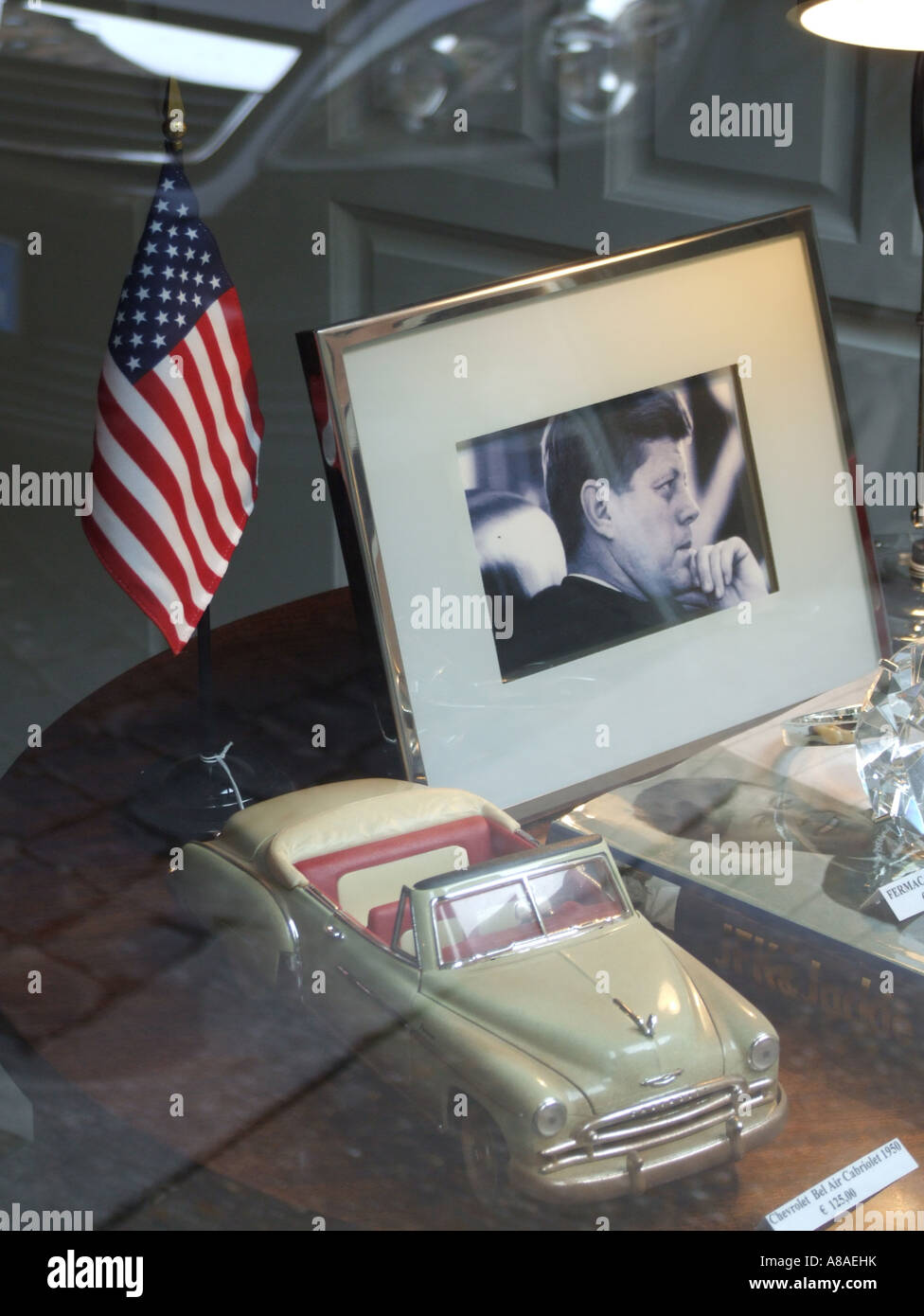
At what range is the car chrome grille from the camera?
442mm

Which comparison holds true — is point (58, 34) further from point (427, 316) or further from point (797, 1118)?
point (797, 1118)

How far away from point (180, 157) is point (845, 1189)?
58cm

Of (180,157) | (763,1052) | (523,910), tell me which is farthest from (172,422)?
(763,1052)

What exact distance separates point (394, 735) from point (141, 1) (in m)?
0.41

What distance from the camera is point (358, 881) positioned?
569 millimetres

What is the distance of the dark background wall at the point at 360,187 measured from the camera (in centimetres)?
67

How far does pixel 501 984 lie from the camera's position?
49cm

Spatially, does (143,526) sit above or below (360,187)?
below

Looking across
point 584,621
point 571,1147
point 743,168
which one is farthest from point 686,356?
point 571,1147

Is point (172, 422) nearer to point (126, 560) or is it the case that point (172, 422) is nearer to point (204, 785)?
point (126, 560)

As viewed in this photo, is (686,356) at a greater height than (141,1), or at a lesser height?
lesser

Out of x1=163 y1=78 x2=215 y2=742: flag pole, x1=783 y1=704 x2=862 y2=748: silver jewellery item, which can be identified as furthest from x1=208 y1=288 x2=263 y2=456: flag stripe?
x1=783 y1=704 x2=862 y2=748: silver jewellery item

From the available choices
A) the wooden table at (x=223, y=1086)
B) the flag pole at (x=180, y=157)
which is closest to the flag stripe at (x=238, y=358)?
the flag pole at (x=180, y=157)

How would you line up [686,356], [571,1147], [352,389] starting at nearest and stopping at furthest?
1. [571,1147]
2. [352,389]
3. [686,356]
